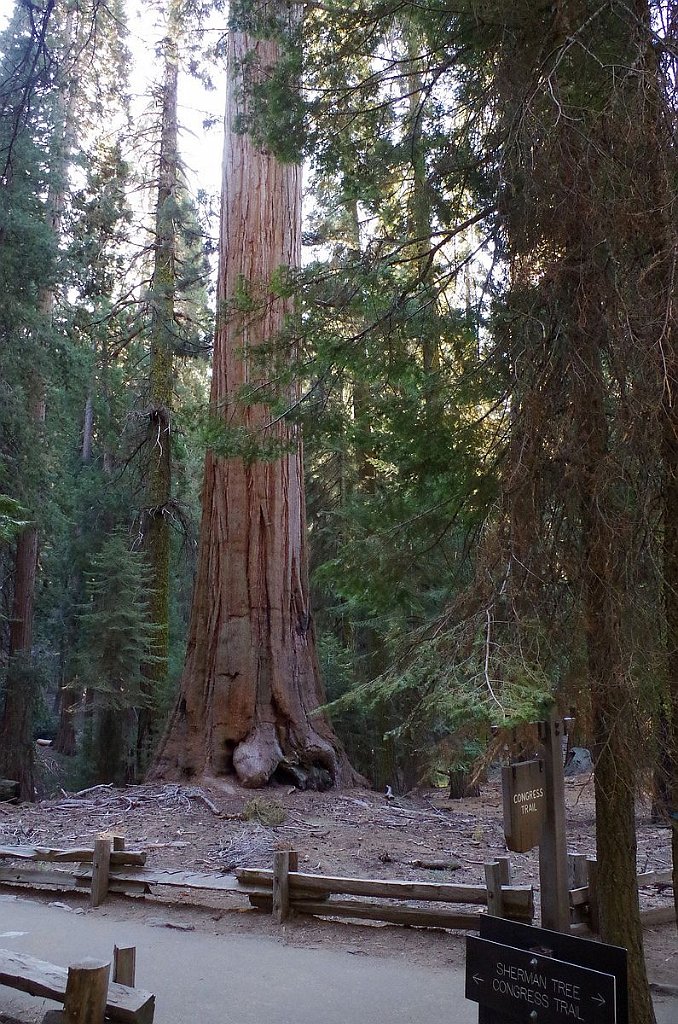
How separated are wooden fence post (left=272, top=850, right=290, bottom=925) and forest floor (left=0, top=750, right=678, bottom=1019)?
0.37 ft

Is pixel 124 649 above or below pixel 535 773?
above

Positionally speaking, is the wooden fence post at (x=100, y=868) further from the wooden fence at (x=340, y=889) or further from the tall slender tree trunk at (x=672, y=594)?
the tall slender tree trunk at (x=672, y=594)

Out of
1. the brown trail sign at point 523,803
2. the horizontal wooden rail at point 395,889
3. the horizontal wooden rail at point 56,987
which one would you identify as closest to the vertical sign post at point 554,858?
the brown trail sign at point 523,803

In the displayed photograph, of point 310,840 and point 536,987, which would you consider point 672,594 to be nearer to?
point 536,987

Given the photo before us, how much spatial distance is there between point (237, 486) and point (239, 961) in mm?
6720

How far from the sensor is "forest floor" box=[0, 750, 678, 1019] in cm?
663

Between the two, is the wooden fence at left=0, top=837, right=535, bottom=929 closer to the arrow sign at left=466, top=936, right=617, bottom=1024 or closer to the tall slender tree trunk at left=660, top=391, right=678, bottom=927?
the tall slender tree trunk at left=660, top=391, right=678, bottom=927

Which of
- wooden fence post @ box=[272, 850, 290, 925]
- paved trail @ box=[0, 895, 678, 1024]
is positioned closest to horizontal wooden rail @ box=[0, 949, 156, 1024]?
paved trail @ box=[0, 895, 678, 1024]

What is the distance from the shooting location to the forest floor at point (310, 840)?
663 centimetres

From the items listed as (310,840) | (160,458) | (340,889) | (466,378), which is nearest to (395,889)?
(340,889)

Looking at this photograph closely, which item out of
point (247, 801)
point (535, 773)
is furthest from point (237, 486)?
point (535, 773)

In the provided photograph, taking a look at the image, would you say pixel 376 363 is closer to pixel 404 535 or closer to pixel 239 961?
pixel 404 535

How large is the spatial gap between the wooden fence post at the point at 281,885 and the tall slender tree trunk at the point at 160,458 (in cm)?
899

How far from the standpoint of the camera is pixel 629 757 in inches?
171
